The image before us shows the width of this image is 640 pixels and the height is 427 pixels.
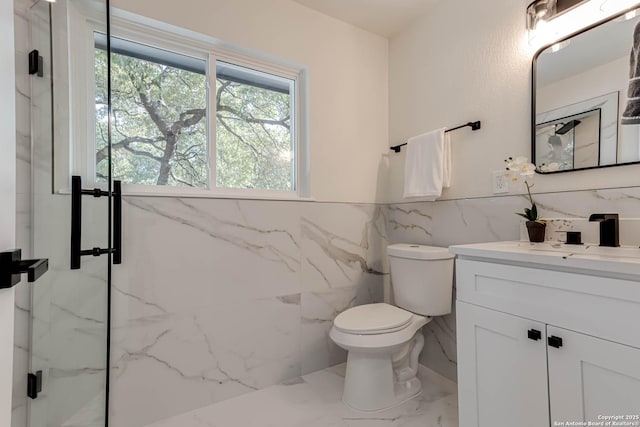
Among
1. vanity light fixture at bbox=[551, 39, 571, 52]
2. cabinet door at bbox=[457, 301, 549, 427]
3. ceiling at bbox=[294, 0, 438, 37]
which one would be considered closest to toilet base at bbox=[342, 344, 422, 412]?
cabinet door at bbox=[457, 301, 549, 427]

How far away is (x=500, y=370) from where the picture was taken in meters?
1.04

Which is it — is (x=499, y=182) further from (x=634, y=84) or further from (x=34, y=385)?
(x=34, y=385)

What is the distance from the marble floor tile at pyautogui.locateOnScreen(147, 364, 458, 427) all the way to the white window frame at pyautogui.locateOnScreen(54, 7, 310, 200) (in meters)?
1.10

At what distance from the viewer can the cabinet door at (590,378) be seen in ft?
2.53

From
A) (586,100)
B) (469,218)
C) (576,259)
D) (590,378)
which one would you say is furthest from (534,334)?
(586,100)

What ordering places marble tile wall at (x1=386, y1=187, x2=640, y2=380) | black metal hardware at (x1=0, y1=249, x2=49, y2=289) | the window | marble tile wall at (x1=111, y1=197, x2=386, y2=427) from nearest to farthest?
1. black metal hardware at (x1=0, y1=249, x2=49, y2=289)
2. marble tile wall at (x1=386, y1=187, x2=640, y2=380)
3. marble tile wall at (x1=111, y1=197, x2=386, y2=427)
4. the window

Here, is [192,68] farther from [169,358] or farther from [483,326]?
[483,326]

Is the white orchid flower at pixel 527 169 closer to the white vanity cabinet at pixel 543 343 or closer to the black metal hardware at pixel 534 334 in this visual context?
the white vanity cabinet at pixel 543 343

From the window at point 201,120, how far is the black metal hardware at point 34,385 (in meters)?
0.84

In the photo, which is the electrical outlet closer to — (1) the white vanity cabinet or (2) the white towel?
(2) the white towel

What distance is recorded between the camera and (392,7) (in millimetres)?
1935

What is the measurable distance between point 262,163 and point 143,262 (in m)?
0.87

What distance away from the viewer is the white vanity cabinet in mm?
788

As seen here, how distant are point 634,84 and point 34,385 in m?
2.56
